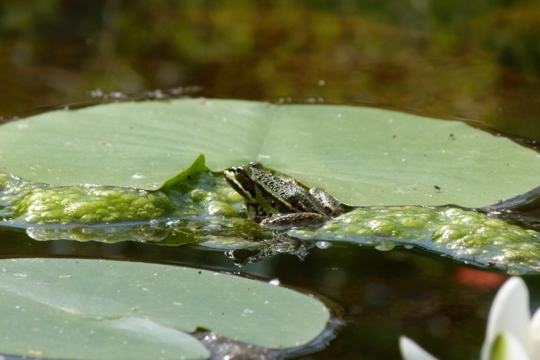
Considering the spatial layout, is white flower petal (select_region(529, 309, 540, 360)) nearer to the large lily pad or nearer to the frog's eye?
the large lily pad

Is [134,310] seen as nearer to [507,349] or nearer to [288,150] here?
[507,349]

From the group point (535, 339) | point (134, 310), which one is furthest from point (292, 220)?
point (535, 339)

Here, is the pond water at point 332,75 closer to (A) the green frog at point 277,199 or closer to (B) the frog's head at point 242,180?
(A) the green frog at point 277,199

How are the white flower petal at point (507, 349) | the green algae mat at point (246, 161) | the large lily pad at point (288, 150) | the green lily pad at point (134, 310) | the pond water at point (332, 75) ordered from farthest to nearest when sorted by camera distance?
the large lily pad at point (288, 150)
the green algae mat at point (246, 161)
the pond water at point (332, 75)
the green lily pad at point (134, 310)
the white flower petal at point (507, 349)

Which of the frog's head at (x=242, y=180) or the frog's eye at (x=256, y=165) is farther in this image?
the frog's eye at (x=256, y=165)

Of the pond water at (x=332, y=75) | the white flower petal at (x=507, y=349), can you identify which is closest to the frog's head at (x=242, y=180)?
the pond water at (x=332, y=75)

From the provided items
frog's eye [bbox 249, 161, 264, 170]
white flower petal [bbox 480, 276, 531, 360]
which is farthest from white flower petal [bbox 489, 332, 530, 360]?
frog's eye [bbox 249, 161, 264, 170]

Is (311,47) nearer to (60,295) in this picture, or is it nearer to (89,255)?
(89,255)
